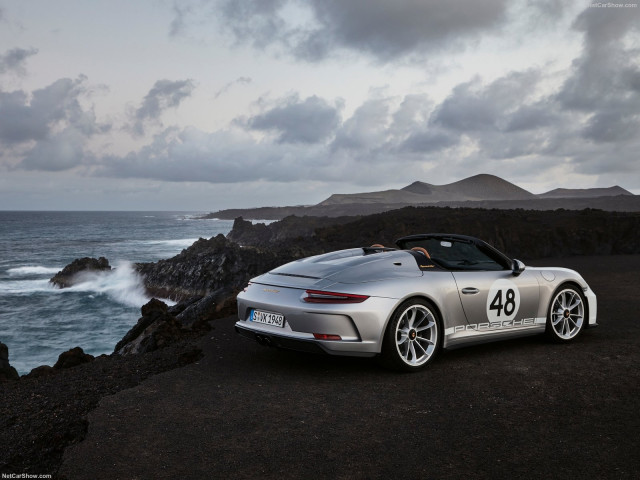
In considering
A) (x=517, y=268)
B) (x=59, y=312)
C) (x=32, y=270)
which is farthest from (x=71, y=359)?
(x=32, y=270)

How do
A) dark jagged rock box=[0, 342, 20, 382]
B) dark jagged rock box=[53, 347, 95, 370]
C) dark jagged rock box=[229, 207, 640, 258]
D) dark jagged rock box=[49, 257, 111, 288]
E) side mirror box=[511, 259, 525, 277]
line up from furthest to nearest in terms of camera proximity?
dark jagged rock box=[49, 257, 111, 288]
dark jagged rock box=[229, 207, 640, 258]
dark jagged rock box=[0, 342, 20, 382]
dark jagged rock box=[53, 347, 95, 370]
side mirror box=[511, 259, 525, 277]

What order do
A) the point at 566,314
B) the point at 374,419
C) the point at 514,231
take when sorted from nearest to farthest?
the point at 374,419
the point at 566,314
the point at 514,231

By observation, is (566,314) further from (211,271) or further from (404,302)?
(211,271)

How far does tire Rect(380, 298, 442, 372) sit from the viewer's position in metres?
5.59

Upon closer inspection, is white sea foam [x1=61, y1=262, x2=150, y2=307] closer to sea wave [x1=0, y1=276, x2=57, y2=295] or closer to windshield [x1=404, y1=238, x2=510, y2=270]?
sea wave [x1=0, y1=276, x2=57, y2=295]

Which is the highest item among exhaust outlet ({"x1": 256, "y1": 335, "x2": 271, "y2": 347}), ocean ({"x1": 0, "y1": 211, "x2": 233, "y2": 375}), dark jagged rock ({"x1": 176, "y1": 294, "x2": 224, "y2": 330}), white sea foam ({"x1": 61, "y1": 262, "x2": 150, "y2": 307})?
exhaust outlet ({"x1": 256, "y1": 335, "x2": 271, "y2": 347})

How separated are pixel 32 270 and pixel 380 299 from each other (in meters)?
37.7

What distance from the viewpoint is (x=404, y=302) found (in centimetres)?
566

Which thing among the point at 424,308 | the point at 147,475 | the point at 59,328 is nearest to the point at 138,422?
the point at 147,475

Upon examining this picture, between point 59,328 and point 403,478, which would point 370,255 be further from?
point 59,328

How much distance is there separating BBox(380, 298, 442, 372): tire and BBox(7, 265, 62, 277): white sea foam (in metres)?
35.0

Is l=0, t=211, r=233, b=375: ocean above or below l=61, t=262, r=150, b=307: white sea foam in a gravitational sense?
below

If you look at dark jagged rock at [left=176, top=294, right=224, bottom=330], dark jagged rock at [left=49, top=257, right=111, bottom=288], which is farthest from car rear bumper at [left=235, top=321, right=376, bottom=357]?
dark jagged rock at [left=49, top=257, right=111, bottom=288]

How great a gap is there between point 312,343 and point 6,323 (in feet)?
59.2
